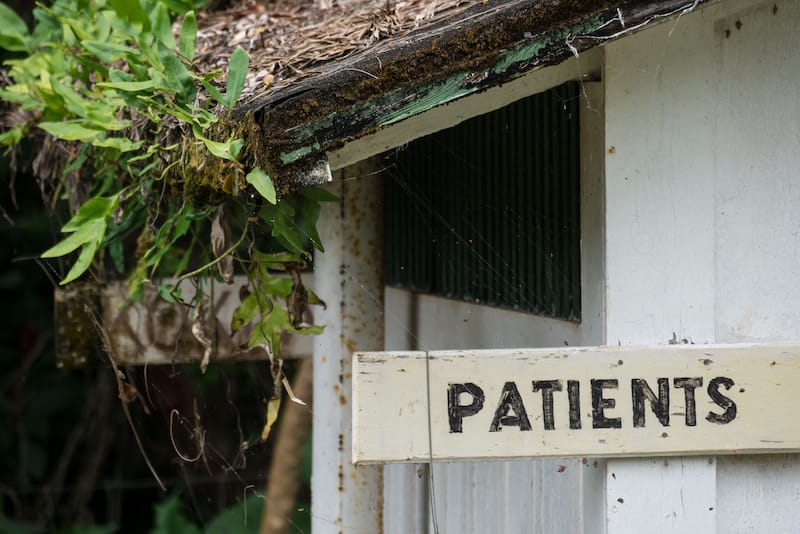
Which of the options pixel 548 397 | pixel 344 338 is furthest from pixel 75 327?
pixel 548 397

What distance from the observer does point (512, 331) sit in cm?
194

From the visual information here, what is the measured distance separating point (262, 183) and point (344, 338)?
118 cm

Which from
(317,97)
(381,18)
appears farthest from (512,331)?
(317,97)

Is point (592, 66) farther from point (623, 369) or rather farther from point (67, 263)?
point (67, 263)

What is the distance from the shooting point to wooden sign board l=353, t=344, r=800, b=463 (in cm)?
144

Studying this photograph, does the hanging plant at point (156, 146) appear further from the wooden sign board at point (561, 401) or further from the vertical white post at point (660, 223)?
the vertical white post at point (660, 223)

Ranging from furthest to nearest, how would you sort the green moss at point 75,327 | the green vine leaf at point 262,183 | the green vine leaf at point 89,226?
1. the green moss at point 75,327
2. the green vine leaf at point 89,226
3. the green vine leaf at point 262,183

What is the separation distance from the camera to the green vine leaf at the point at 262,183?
4.25 ft

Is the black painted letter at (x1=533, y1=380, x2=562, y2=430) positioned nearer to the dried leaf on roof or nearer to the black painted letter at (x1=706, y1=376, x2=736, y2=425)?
the black painted letter at (x1=706, y1=376, x2=736, y2=425)

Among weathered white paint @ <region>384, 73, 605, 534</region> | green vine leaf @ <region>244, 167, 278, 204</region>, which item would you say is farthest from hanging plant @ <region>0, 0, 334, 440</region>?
weathered white paint @ <region>384, 73, 605, 534</region>

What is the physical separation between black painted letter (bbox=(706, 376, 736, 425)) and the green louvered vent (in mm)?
276

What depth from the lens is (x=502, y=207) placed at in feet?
6.26

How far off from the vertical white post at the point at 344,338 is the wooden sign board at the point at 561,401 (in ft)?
3.31

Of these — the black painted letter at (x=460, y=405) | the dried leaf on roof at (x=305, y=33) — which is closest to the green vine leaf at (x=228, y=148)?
the dried leaf on roof at (x=305, y=33)
